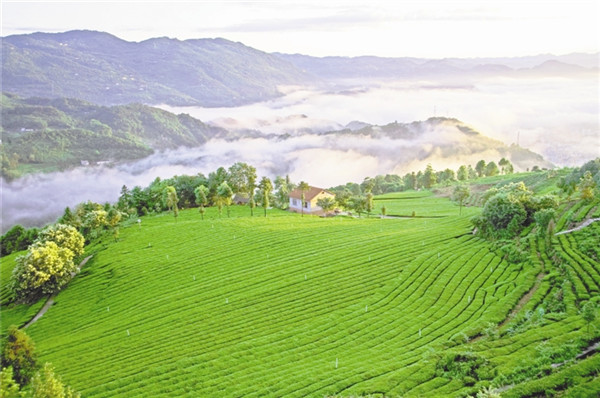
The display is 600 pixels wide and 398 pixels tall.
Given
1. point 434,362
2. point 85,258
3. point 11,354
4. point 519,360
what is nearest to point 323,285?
point 434,362

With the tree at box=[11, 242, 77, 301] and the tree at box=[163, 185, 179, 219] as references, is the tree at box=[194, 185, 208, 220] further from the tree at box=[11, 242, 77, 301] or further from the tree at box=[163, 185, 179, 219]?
the tree at box=[11, 242, 77, 301]

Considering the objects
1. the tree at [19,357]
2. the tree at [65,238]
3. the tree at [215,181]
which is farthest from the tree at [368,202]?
the tree at [19,357]

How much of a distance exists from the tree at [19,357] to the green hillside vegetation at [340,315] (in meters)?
2.98

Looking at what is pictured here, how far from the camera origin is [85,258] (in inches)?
3597

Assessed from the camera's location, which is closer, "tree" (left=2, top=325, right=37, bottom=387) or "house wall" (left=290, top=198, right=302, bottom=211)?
"tree" (left=2, top=325, right=37, bottom=387)

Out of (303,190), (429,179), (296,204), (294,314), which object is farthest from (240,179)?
(429,179)

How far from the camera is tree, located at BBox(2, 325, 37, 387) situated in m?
48.8

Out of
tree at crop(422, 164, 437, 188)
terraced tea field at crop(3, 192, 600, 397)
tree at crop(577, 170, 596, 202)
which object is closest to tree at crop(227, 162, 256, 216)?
terraced tea field at crop(3, 192, 600, 397)

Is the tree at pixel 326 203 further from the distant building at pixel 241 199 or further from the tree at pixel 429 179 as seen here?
the tree at pixel 429 179

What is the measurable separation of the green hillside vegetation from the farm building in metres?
37.1

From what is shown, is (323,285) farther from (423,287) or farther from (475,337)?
(475,337)

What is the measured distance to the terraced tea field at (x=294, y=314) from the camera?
3903cm

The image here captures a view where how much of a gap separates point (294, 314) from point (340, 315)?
5.33m

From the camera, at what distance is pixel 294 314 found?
53219mm
